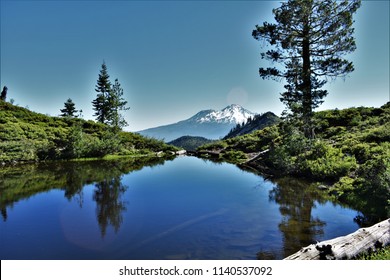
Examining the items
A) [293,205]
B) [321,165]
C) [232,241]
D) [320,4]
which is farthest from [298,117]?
[232,241]

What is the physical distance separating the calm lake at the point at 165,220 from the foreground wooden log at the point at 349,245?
1749 mm

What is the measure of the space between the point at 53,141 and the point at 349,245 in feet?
123

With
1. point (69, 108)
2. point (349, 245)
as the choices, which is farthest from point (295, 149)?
point (69, 108)

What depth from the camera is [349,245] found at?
6418mm

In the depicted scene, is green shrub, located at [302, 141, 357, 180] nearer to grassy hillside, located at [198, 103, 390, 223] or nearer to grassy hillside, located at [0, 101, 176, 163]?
grassy hillside, located at [198, 103, 390, 223]

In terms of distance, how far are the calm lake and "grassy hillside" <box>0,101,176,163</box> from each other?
15.7 metres

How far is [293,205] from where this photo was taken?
507 inches

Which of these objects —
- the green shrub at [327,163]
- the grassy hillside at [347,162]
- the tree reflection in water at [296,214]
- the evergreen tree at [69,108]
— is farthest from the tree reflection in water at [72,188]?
the evergreen tree at [69,108]

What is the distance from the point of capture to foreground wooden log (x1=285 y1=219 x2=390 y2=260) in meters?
5.87

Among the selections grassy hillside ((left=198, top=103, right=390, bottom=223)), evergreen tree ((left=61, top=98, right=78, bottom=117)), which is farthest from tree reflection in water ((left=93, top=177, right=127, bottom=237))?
evergreen tree ((left=61, top=98, right=78, bottom=117))

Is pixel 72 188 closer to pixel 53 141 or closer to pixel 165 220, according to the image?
pixel 165 220

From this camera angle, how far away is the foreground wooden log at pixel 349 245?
19.3ft
